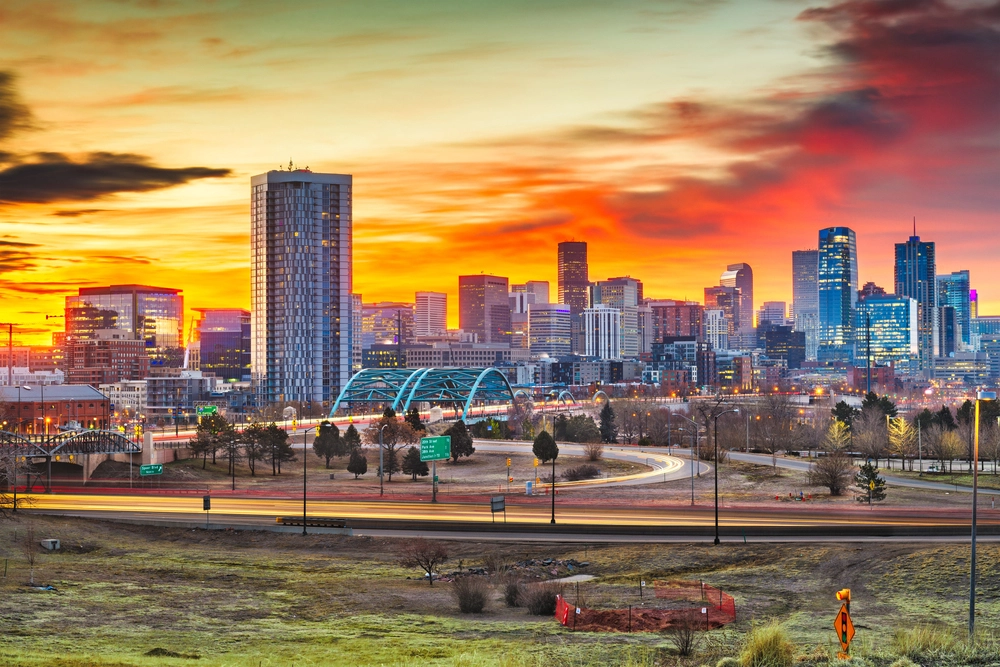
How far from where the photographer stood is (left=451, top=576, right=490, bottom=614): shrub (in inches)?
1842

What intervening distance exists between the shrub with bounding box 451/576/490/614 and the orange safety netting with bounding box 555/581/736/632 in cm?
355

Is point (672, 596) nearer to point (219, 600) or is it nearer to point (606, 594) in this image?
point (606, 594)

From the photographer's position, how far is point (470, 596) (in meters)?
46.8

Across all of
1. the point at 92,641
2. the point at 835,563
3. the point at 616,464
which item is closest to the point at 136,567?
the point at 92,641

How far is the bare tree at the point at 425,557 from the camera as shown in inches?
2194

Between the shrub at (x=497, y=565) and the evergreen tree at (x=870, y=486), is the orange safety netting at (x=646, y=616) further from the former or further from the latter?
→ the evergreen tree at (x=870, y=486)

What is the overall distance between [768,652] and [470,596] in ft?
56.8

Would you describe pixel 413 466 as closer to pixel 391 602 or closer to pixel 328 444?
pixel 328 444

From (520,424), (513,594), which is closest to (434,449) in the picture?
(513,594)

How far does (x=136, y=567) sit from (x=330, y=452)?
6557cm

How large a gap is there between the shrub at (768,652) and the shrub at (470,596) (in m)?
16.1

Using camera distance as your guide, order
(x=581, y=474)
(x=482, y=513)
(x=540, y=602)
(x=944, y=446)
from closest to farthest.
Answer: (x=540, y=602)
(x=482, y=513)
(x=581, y=474)
(x=944, y=446)

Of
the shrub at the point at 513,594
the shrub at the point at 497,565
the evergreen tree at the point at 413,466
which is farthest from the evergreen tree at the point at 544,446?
the shrub at the point at 513,594

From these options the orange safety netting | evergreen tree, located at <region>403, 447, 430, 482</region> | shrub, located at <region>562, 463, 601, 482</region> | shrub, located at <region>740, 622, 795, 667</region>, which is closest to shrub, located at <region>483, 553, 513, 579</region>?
the orange safety netting
